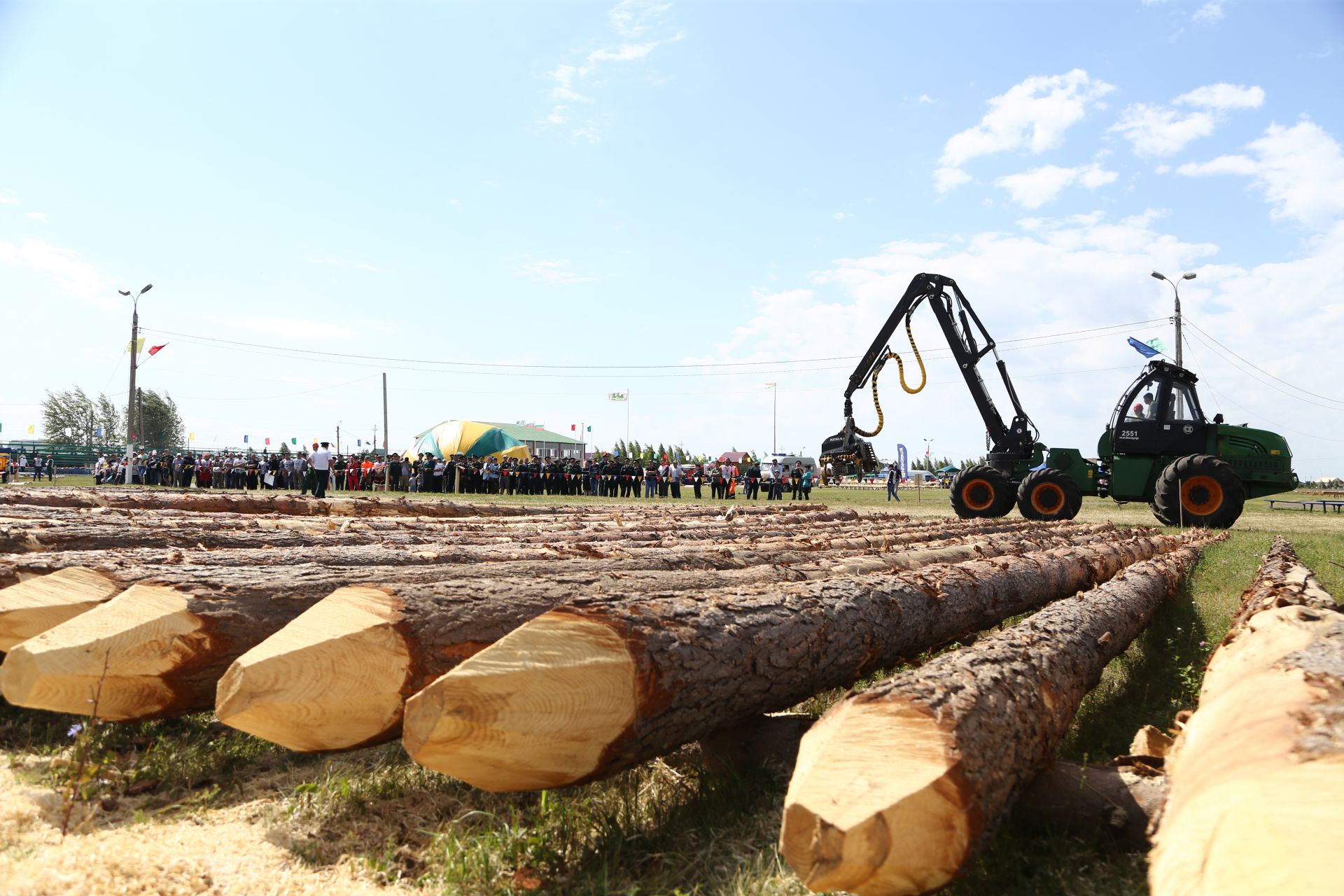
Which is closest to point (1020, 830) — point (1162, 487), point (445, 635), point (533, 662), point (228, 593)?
point (533, 662)

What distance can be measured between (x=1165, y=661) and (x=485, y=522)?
634 centimetres

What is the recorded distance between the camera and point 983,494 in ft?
51.6

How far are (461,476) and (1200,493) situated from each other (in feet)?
81.1

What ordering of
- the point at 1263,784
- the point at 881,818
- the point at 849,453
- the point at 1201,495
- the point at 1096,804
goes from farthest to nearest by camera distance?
the point at 849,453 → the point at 1201,495 → the point at 1096,804 → the point at 881,818 → the point at 1263,784

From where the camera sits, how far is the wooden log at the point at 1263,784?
4.73 feet

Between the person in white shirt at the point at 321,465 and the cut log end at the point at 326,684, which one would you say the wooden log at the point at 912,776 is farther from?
the person in white shirt at the point at 321,465

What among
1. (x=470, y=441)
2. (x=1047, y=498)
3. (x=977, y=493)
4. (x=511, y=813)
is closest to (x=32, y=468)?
(x=470, y=441)

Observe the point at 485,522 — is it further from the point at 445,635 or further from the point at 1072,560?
Answer: the point at 445,635

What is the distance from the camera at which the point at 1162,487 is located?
43.3ft

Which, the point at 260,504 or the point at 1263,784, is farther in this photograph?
the point at 260,504

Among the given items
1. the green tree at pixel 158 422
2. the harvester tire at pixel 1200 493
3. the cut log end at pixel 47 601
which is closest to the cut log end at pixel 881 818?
the cut log end at pixel 47 601

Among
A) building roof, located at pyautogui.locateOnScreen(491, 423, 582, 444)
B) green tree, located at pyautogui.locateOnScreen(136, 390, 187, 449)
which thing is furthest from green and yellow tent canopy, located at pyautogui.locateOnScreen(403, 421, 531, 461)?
green tree, located at pyautogui.locateOnScreen(136, 390, 187, 449)

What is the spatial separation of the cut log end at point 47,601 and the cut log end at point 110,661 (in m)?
0.44

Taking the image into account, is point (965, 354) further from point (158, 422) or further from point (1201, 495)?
point (158, 422)
